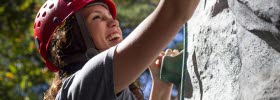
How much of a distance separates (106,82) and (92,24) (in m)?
0.72

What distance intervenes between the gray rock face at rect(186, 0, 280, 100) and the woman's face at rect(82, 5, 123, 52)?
2.00 ft

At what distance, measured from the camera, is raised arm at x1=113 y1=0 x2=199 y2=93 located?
1864 mm

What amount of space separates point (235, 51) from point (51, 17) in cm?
132

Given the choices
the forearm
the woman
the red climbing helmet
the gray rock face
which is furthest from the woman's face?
the gray rock face

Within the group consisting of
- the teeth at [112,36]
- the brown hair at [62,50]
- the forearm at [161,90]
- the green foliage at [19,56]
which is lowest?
the green foliage at [19,56]

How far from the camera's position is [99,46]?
268cm

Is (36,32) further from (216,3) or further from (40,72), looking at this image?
(40,72)

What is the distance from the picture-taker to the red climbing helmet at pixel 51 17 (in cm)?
286

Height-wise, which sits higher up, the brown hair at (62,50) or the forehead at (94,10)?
the forehead at (94,10)

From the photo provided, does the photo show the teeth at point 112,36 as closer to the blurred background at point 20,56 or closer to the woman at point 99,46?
the woman at point 99,46

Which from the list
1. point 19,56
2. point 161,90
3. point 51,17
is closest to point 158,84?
point 161,90

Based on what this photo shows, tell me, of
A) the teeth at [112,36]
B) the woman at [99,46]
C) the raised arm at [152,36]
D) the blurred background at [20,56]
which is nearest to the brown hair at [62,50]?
the woman at [99,46]

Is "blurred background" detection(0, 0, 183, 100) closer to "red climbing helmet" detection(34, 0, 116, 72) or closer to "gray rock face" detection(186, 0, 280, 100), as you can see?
"red climbing helmet" detection(34, 0, 116, 72)

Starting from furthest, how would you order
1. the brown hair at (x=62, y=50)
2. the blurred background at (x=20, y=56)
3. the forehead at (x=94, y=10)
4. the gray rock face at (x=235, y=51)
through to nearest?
the blurred background at (x=20, y=56) < the forehead at (x=94, y=10) < the brown hair at (x=62, y=50) < the gray rock face at (x=235, y=51)
